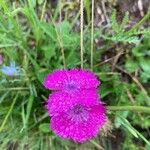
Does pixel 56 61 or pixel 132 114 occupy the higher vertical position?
pixel 56 61

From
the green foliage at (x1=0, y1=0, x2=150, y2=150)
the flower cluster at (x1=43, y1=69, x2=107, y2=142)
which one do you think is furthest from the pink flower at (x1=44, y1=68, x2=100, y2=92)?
the green foliage at (x1=0, y1=0, x2=150, y2=150)

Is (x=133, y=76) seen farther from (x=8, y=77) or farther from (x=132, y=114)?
(x=8, y=77)

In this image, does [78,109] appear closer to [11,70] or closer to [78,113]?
[78,113]

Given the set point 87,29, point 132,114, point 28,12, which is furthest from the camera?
point 132,114

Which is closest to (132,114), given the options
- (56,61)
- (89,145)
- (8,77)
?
(89,145)

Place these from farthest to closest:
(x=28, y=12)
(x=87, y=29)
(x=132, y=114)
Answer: (x=132, y=114) → (x=87, y=29) → (x=28, y=12)

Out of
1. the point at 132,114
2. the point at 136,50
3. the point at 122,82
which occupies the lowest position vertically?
the point at 132,114

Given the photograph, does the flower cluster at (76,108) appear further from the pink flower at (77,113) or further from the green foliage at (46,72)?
the green foliage at (46,72)

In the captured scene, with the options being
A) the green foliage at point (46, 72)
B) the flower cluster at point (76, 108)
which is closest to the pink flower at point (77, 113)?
the flower cluster at point (76, 108)

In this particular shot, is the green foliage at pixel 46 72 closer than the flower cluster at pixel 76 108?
No

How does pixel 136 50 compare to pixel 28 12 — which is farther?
pixel 136 50
